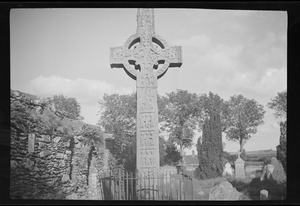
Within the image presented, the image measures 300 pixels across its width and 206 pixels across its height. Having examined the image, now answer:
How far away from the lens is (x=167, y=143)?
21.0m

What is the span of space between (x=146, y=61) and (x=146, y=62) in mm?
27

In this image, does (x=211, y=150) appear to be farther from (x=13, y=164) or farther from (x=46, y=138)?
(x=13, y=164)

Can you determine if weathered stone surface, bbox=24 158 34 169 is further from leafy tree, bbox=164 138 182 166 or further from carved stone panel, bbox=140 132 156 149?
leafy tree, bbox=164 138 182 166

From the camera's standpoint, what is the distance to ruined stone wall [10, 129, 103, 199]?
7.24 metres

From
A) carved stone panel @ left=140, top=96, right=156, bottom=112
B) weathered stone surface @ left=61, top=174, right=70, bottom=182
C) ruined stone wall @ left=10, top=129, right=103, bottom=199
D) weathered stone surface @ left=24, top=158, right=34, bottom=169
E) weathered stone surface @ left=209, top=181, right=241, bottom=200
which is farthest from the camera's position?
weathered stone surface @ left=61, top=174, right=70, bottom=182

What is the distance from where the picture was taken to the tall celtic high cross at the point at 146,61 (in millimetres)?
7895

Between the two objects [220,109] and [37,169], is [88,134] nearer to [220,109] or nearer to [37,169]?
[37,169]

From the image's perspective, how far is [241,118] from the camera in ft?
78.0

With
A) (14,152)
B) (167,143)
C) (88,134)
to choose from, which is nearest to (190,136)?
(167,143)

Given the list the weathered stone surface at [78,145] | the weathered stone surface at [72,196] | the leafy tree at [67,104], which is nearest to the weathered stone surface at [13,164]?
→ the weathered stone surface at [72,196]

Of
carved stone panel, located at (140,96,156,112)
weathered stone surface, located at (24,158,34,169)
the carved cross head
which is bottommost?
weathered stone surface, located at (24,158,34,169)

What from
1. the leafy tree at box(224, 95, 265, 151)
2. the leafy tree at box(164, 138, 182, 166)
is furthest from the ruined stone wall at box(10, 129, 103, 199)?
the leafy tree at box(224, 95, 265, 151)

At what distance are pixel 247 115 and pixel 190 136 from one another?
5198mm

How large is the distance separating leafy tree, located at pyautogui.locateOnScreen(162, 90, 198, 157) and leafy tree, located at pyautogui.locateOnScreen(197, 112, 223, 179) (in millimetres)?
5618
